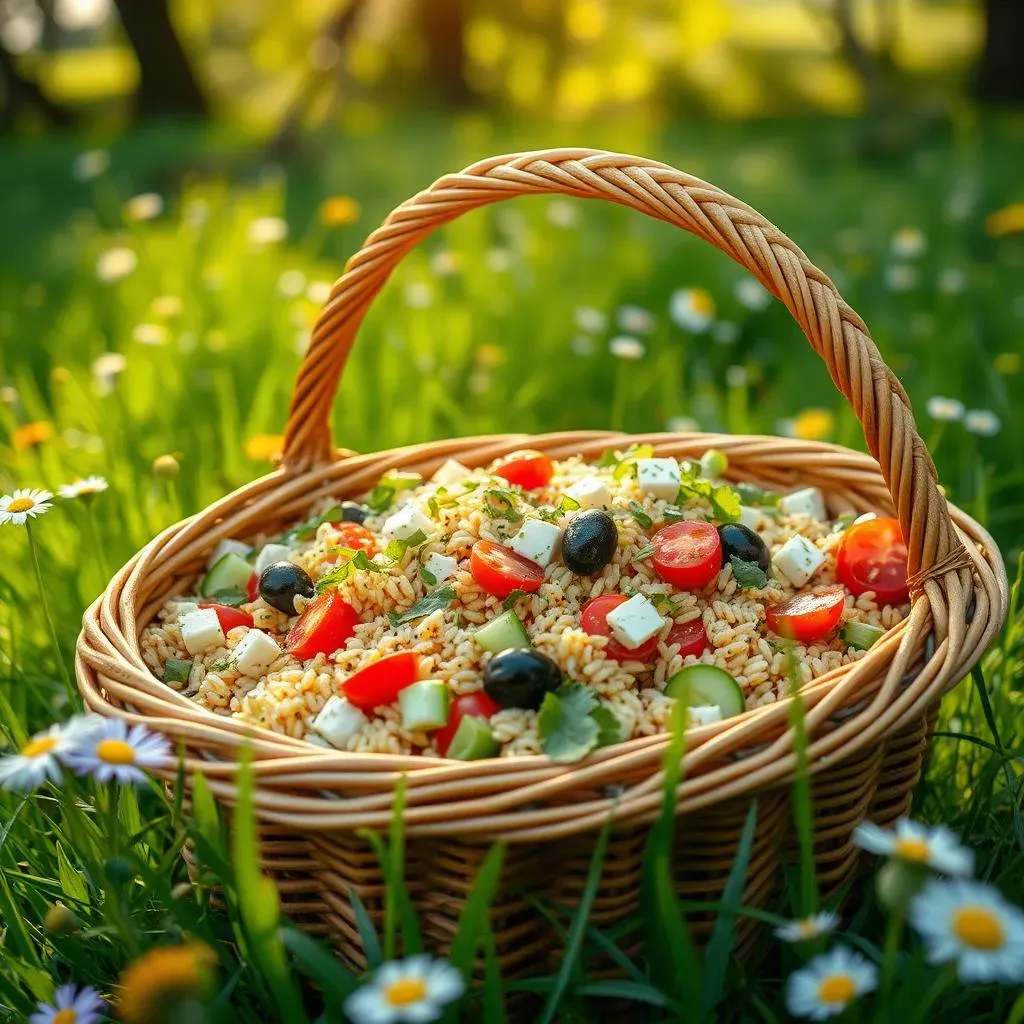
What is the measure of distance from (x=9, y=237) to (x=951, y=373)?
5.35m

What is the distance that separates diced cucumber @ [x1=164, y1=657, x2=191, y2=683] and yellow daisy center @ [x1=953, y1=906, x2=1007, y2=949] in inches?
46.3

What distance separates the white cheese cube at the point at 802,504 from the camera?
211 centimetres

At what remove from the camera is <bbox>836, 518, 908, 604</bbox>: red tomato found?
182cm

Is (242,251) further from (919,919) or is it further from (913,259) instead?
(919,919)

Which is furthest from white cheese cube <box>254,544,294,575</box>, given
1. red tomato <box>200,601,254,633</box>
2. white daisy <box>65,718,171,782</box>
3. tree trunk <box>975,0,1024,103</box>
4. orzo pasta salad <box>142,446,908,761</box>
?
tree trunk <box>975,0,1024,103</box>

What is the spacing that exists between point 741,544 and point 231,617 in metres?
0.82

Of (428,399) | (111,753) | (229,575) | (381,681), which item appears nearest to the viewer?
(111,753)

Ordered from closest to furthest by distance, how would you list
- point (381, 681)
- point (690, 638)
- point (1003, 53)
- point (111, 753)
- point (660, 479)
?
point (111, 753)
point (381, 681)
point (690, 638)
point (660, 479)
point (1003, 53)

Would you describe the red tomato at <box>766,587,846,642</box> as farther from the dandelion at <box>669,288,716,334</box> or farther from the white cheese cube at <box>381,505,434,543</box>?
the dandelion at <box>669,288,716,334</box>

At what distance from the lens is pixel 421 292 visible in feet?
12.6

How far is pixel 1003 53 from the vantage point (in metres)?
9.60

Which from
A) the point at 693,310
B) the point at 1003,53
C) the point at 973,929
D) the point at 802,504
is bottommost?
the point at 1003,53

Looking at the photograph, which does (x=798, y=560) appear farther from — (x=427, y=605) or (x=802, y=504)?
(x=427, y=605)

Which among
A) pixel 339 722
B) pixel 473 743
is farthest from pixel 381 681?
pixel 473 743
